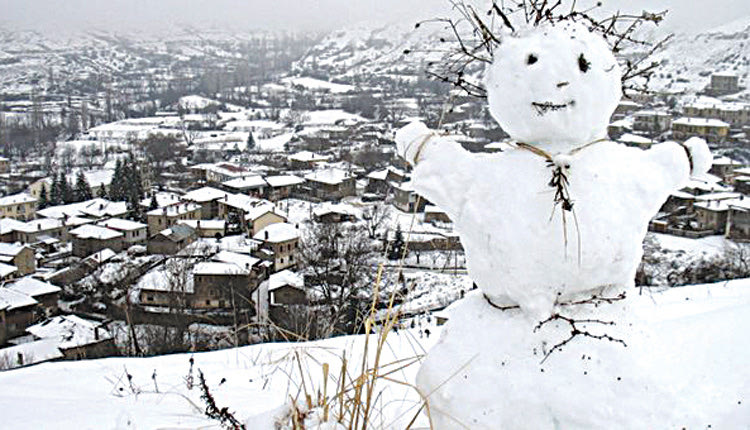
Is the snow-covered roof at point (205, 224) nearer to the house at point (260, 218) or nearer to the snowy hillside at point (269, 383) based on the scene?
the house at point (260, 218)

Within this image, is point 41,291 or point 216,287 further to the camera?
point 41,291

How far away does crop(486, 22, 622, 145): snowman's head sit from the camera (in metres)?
1.07

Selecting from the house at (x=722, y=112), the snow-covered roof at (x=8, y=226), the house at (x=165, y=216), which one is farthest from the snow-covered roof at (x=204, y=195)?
the house at (x=722, y=112)

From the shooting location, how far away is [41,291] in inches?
385

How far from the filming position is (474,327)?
1.12m

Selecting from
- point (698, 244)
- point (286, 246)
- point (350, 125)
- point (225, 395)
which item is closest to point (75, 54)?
point (350, 125)

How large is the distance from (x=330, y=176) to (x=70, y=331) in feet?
34.9

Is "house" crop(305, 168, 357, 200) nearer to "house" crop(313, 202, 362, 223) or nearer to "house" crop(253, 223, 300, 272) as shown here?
"house" crop(313, 202, 362, 223)

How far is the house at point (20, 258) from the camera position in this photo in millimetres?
11781

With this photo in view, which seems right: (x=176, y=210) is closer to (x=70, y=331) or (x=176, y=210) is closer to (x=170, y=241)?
(x=170, y=241)

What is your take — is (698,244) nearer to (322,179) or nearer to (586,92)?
(322,179)

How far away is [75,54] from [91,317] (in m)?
54.5

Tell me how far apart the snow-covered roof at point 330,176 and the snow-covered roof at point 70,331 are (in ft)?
30.2

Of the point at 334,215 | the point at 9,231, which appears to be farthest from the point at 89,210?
the point at 334,215
